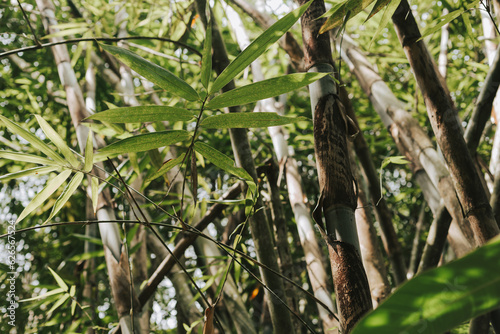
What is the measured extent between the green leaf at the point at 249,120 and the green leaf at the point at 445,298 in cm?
33

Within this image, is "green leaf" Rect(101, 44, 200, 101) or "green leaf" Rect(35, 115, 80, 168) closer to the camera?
"green leaf" Rect(101, 44, 200, 101)

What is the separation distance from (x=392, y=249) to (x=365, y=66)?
1.62 feet

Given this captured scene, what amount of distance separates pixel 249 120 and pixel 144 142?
0.45 feet

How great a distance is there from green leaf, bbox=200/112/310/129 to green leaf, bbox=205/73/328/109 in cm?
2

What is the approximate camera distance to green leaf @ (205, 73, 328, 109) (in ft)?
1.50

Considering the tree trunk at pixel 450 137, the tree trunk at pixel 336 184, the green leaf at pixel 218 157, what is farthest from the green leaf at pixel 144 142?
the tree trunk at pixel 450 137

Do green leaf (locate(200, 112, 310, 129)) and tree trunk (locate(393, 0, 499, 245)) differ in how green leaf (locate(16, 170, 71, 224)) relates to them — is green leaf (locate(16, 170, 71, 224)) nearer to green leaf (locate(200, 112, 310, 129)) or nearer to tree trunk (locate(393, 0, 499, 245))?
green leaf (locate(200, 112, 310, 129))

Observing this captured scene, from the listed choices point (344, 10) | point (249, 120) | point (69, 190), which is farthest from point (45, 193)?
point (344, 10)

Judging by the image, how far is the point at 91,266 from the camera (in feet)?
5.31

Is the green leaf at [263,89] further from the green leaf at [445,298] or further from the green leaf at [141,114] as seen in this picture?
the green leaf at [445,298]

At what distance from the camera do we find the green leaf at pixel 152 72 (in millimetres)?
473

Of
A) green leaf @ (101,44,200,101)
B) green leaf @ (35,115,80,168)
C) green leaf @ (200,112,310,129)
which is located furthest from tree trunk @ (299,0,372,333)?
green leaf @ (35,115,80,168)

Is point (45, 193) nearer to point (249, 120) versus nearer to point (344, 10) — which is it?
point (249, 120)

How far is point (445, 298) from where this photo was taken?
193mm
